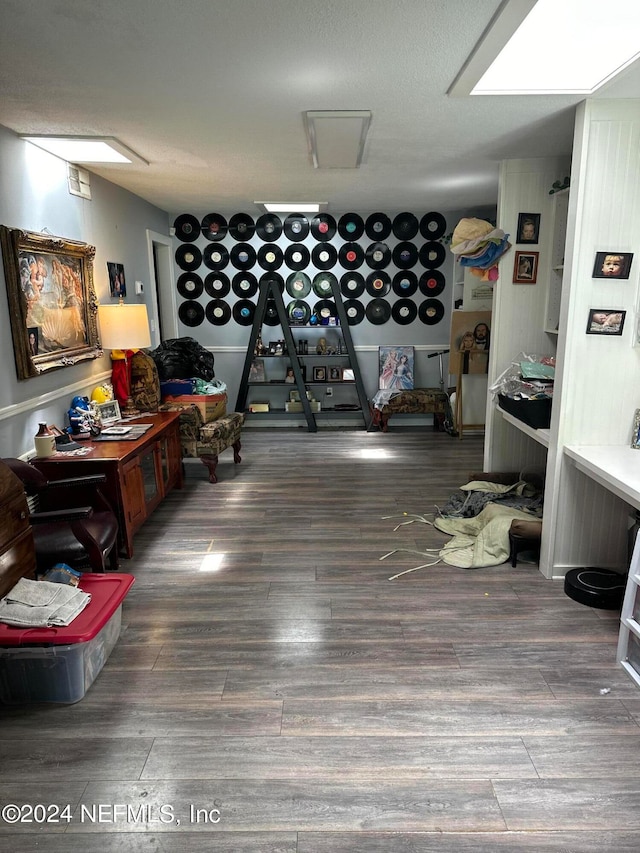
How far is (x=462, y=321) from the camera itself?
645cm

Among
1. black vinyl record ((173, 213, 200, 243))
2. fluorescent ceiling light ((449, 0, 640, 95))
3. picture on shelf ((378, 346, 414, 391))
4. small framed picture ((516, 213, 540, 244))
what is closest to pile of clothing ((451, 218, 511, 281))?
small framed picture ((516, 213, 540, 244))

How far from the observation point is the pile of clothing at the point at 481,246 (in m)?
4.09

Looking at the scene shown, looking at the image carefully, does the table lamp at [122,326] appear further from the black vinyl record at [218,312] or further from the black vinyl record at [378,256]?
the black vinyl record at [378,256]

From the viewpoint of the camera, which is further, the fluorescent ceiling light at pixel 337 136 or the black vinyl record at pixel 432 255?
the black vinyl record at pixel 432 255

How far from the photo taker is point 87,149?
3650 millimetres

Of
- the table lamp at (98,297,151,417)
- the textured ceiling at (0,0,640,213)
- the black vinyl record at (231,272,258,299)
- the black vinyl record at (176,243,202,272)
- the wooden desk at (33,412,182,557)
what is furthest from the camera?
the black vinyl record at (231,272,258,299)

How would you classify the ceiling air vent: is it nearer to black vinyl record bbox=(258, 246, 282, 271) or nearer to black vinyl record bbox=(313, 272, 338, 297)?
black vinyl record bbox=(258, 246, 282, 271)

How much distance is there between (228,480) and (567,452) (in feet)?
9.73

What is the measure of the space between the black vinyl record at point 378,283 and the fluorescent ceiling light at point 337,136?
2.83 m

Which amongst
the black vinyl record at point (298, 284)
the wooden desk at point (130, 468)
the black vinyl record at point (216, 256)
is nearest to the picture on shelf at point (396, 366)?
the black vinyl record at point (298, 284)

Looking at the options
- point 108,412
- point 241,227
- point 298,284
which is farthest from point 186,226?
point 108,412

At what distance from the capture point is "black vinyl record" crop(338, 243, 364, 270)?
6.87 meters

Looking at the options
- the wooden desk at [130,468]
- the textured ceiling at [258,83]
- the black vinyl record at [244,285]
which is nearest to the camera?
the textured ceiling at [258,83]

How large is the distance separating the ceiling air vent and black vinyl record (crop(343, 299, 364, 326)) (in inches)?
136
